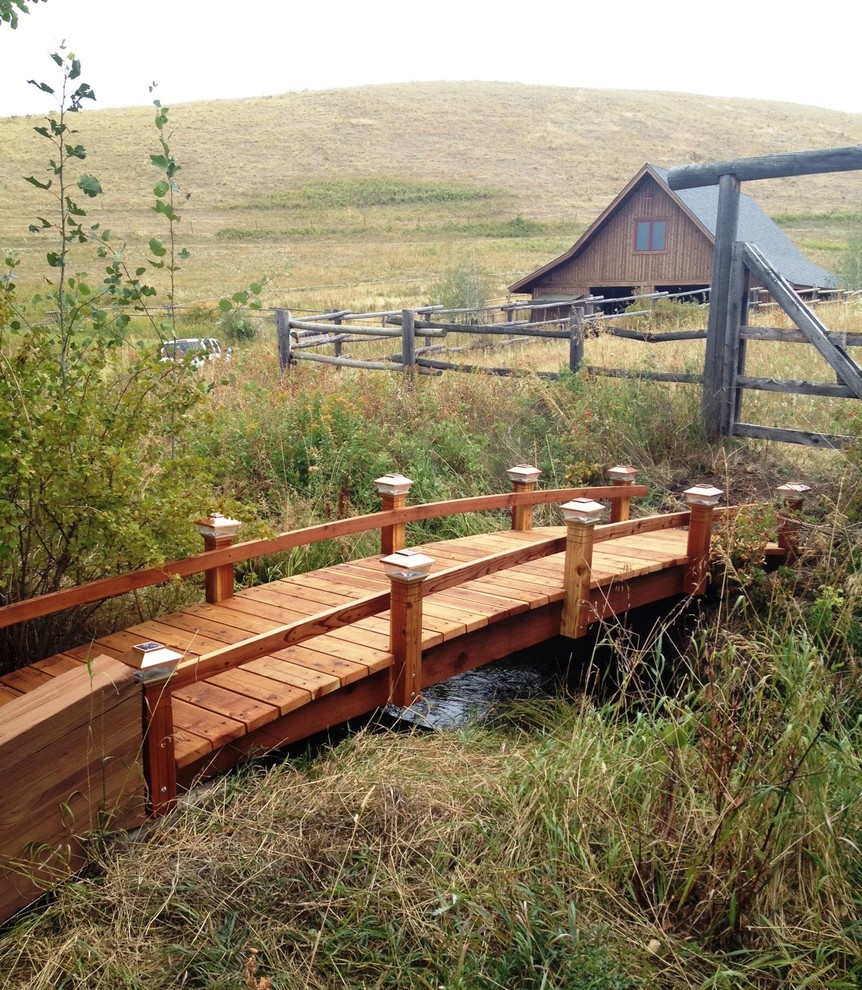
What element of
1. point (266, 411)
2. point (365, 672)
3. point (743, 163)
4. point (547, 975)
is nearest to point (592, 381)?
point (743, 163)

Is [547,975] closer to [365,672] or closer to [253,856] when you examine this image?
[253,856]

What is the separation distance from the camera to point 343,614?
4719mm

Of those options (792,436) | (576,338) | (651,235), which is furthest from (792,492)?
(651,235)

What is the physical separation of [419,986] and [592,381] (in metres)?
8.26

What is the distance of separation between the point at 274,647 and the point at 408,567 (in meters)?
Answer: 0.81

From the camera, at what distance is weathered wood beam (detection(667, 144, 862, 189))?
7.82 meters

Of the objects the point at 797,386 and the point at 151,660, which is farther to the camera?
the point at 797,386

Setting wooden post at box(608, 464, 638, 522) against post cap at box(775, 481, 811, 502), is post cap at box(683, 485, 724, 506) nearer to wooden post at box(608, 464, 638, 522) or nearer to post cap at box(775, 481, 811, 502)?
post cap at box(775, 481, 811, 502)

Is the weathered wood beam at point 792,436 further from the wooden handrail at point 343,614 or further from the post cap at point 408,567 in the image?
the post cap at point 408,567

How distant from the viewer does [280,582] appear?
634 centimetres

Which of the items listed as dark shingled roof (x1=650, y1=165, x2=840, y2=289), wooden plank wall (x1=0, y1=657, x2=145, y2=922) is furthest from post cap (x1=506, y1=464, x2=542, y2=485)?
dark shingled roof (x1=650, y1=165, x2=840, y2=289)

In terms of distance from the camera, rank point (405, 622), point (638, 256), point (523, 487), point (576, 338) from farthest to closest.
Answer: point (638, 256) → point (576, 338) → point (523, 487) → point (405, 622)

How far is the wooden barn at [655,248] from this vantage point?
89.1 ft

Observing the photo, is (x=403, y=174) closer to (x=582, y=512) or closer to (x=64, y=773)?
(x=582, y=512)
